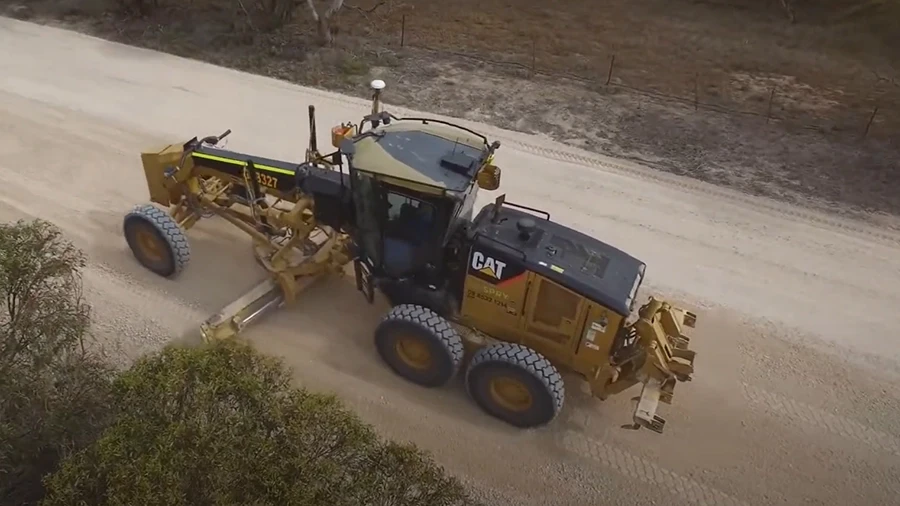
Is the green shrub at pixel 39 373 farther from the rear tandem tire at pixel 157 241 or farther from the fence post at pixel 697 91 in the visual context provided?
the fence post at pixel 697 91

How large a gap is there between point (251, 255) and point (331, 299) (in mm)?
1326

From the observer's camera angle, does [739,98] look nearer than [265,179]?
No

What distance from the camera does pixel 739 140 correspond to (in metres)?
12.8

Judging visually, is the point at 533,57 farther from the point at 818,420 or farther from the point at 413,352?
the point at 818,420

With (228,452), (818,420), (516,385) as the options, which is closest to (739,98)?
(818,420)

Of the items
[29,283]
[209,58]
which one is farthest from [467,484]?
[209,58]

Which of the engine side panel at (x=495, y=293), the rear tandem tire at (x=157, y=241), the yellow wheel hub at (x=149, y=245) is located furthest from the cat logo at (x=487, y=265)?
the yellow wheel hub at (x=149, y=245)

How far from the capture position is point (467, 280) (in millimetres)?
7344

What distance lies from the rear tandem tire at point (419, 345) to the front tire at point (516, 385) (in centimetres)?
25

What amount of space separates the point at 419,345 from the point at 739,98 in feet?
32.5

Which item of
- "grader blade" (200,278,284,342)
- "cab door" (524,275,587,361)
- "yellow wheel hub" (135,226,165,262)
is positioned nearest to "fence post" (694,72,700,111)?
"cab door" (524,275,587,361)

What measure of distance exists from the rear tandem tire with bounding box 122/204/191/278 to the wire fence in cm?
839

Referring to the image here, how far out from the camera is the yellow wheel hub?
8641 millimetres

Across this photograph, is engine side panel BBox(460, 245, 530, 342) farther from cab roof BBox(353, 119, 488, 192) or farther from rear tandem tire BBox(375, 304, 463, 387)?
cab roof BBox(353, 119, 488, 192)
